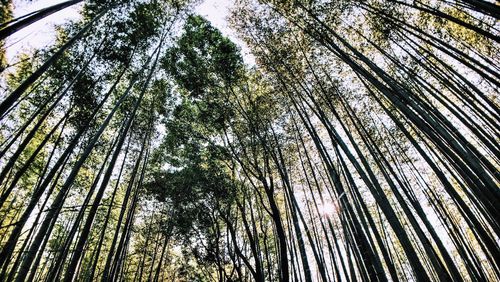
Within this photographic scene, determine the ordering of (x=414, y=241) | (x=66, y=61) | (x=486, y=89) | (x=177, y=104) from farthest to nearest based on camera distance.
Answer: (x=414, y=241)
(x=177, y=104)
(x=486, y=89)
(x=66, y=61)

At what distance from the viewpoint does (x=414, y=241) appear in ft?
27.5

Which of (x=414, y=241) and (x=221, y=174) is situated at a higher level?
(x=221, y=174)

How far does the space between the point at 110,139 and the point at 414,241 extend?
9.44 meters

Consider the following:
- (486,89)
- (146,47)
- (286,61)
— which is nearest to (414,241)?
(486,89)

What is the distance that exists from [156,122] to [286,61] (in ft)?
13.3

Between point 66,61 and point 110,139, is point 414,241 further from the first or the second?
point 66,61

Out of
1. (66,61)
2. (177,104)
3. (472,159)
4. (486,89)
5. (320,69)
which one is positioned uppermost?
(177,104)

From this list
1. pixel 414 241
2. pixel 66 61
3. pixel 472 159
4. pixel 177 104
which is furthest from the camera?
pixel 414 241

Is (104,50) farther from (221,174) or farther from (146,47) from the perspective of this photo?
(221,174)

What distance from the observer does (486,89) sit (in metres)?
5.84

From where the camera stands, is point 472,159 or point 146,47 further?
point 146,47

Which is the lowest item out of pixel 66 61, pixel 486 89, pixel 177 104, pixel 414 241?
pixel 414 241

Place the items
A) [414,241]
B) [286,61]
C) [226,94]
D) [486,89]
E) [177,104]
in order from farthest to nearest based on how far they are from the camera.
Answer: [414,241] < [177,104] < [226,94] < [286,61] < [486,89]

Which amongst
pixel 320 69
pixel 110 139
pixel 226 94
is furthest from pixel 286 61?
pixel 110 139
